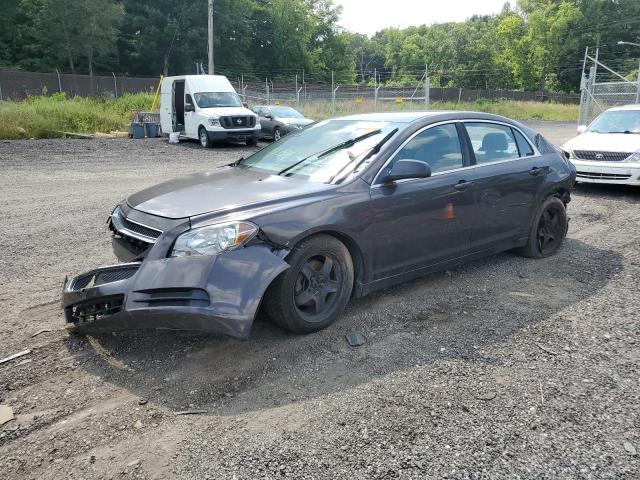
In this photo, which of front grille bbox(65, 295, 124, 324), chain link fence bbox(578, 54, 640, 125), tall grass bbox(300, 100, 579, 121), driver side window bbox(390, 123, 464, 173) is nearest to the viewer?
front grille bbox(65, 295, 124, 324)

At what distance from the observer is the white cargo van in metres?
17.8

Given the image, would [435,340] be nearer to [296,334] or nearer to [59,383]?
[296,334]

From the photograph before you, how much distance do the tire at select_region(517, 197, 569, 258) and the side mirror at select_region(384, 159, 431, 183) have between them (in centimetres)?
210

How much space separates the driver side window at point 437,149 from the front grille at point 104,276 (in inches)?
88.0

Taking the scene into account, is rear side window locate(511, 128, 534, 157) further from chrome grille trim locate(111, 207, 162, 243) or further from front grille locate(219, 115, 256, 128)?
front grille locate(219, 115, 256, 128)

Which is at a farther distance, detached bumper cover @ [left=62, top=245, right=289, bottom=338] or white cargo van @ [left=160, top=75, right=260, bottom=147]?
white cargo van @ [left=160, top=75, right=260, bottom=147]

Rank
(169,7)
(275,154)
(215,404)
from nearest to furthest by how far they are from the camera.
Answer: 1. (215,404)
2. (275,154)
3. (169,7)

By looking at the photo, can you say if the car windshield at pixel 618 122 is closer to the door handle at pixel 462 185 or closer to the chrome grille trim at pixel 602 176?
the chrome grille trim at pixel 602 176

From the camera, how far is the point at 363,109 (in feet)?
107

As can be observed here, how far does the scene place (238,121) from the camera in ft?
59.0

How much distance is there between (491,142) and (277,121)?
51.8ft

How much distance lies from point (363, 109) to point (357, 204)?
1166 inches

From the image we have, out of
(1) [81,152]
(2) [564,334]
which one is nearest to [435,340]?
(2) [564,334]

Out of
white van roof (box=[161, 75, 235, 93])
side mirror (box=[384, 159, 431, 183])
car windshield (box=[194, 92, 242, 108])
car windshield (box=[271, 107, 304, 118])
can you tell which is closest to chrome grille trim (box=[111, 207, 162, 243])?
side mirror (box=[384, 159, 431, 183])
